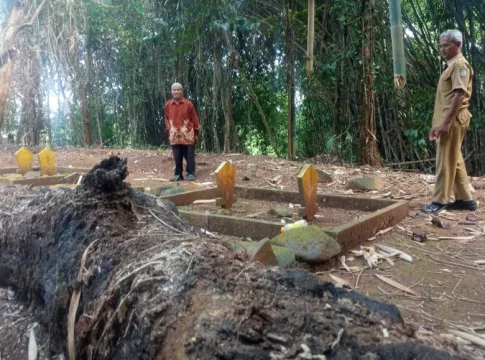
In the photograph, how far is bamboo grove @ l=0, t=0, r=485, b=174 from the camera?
29.9ft

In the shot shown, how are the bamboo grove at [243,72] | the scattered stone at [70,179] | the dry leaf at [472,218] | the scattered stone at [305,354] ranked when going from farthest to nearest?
the bamboo grove at [243,72] < the scattered stone at [70,179] < the dry leaf at [472,218] < the scattered stone at [305,354]

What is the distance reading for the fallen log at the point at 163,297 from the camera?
1357 millimetres

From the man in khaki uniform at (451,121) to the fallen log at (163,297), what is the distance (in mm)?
→ 3733

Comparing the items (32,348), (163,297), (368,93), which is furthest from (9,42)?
(163,297)

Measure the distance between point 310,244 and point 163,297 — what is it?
6.94 ft

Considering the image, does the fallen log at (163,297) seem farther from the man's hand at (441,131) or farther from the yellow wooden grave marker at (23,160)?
the yellow wooden grave marker at (23,160)

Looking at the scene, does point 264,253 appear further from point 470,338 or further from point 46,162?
point 46,162

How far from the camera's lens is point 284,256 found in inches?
138

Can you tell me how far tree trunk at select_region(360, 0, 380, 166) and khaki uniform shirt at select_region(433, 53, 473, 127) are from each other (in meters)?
2.88

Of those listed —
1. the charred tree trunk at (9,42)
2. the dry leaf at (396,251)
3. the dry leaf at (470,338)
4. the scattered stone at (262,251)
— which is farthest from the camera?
the charred tree trunk at (9,42)

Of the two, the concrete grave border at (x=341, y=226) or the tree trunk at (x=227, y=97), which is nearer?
the concrete grave border at (x=341, y=226)

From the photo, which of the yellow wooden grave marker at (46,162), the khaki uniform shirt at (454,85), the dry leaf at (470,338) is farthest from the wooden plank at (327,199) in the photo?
the yellow wooden grave marker at (46,162)

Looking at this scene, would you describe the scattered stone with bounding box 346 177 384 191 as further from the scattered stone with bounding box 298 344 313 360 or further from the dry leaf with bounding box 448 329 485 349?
the scattered stone with bounding box 298 344 313 360

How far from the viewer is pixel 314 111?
10984 mm
